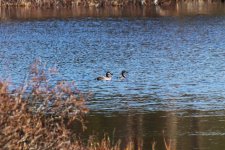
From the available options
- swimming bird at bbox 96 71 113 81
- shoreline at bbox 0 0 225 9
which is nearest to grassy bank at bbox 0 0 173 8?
shoreline at bbox 0 0 225 9

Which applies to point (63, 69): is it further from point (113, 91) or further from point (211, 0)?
point (211, 0)

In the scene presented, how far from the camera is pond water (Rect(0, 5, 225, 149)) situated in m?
15.0

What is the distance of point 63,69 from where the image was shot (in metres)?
24.2

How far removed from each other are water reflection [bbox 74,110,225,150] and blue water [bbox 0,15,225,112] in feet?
2.65


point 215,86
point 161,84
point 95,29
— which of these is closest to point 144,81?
point 161,84

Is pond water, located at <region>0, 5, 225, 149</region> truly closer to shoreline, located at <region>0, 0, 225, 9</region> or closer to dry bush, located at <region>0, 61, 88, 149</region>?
dry bush, located at <region>0, 61, 88, 149</region>

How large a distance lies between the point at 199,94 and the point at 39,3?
111 ft

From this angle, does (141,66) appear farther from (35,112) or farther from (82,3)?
(82,3)

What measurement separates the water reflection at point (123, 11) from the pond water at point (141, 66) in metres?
1.73

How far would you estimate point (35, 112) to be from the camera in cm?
732

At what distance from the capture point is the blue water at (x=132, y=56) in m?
18.5

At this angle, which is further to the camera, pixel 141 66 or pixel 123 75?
pixel 141 66

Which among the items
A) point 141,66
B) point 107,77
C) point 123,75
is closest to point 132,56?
point 141,66

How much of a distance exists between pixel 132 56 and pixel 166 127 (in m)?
13.0
